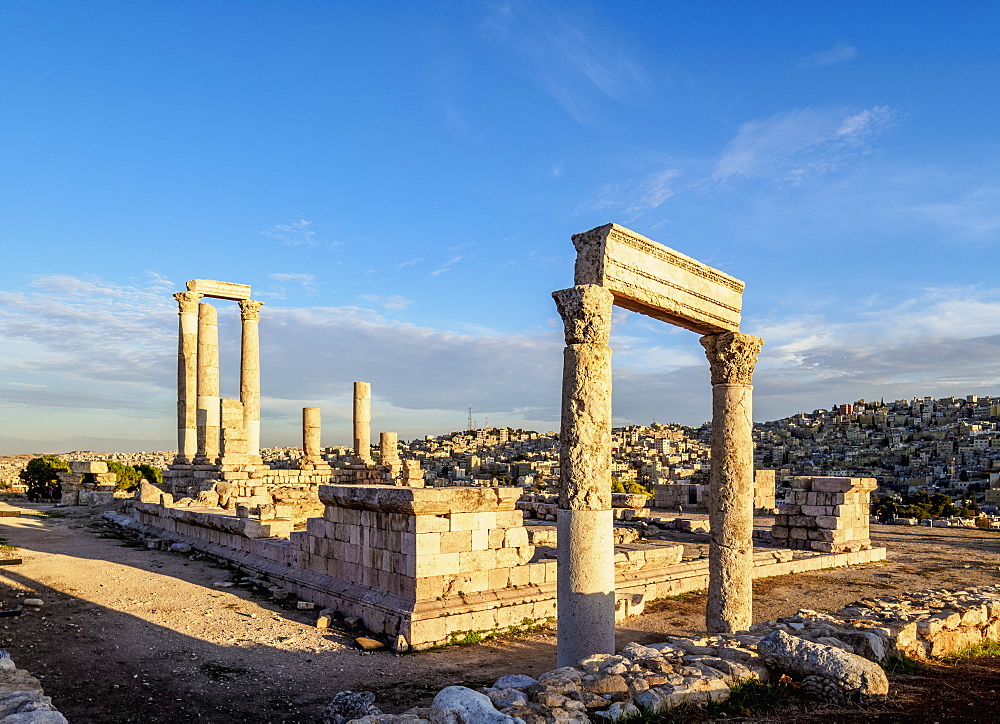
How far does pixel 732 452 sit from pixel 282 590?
25.8 ft

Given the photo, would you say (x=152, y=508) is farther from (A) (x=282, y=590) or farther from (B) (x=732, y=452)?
(B) (x=732, y=452)

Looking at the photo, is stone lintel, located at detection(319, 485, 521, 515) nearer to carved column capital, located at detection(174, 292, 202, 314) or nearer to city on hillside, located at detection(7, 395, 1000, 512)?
city on hillside, located at detection(7, 395, 1000, 512)

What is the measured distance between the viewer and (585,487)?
7078 mm

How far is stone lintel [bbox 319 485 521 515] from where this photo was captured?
8969 mm

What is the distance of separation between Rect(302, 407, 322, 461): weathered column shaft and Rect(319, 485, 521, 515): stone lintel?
2177 centimetres

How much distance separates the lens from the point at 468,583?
9375mm

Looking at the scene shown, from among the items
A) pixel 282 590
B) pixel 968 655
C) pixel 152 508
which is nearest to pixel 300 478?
pixel 152 508

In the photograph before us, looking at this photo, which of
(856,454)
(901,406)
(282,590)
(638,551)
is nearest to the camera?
(282,590)

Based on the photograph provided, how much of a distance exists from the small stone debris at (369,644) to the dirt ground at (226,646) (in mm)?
137

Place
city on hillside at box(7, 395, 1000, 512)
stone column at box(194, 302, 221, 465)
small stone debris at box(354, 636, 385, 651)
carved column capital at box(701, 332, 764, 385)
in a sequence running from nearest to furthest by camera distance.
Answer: small stone debris at box(354, 636, 385, 651), carved column capital at box(701, 332, 764, 385), stone column at box(194, 302, 221, 465), city on hillside at box(7, 395, 1000, 512)

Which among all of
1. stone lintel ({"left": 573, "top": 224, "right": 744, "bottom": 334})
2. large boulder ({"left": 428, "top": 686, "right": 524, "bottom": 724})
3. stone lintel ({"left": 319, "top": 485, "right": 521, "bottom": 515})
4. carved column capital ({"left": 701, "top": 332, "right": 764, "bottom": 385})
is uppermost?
stone lintel ({"left": 573, "top": 224, "right": 744, "bottom": 334})

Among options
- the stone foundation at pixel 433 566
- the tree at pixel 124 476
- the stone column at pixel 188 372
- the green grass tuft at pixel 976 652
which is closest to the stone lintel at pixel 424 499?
the stone foundation at pixel 433 566

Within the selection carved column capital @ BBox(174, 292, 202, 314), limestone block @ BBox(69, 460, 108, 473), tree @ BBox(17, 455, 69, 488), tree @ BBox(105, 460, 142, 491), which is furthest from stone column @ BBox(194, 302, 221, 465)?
tree @ BBox(17, 455, 69, 488)

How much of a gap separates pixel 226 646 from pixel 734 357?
749cm
